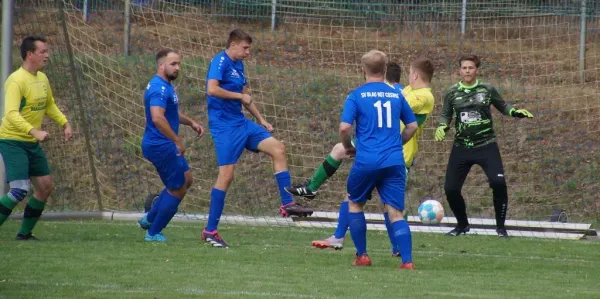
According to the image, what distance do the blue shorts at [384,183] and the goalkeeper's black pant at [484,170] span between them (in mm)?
3582

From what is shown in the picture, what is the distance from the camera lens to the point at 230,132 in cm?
1034

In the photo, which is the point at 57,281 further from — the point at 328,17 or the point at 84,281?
the point at 328,17

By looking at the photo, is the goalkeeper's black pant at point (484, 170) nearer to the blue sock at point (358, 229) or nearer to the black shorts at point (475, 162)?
the black shorts at point (475, 162)

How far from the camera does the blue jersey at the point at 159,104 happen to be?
10.0m

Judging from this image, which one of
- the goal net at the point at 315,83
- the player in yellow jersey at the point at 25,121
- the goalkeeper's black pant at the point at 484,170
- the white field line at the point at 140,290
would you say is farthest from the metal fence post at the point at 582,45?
the white field line at the point at 140,290

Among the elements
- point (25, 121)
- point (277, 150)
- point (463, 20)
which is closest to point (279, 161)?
point (277, 150)

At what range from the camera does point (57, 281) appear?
7.54 metres

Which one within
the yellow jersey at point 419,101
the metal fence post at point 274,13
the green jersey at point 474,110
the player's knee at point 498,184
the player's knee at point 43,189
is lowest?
the player's knee at point 498,184

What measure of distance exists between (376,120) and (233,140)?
2217 millimetres

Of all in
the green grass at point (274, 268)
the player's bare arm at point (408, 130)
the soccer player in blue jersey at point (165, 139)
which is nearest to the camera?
the green grass at point (274, 268)

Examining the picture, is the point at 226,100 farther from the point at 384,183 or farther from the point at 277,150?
the point at 384,183

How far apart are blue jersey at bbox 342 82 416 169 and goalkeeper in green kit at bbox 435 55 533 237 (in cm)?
349

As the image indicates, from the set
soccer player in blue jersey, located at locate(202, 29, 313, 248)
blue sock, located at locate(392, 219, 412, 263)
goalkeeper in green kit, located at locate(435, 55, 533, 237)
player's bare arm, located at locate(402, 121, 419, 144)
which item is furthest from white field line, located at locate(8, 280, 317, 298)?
goalkeeper in green kit, located at locate(435, 55, 533, 237)

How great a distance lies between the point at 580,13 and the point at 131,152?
22.3ft
